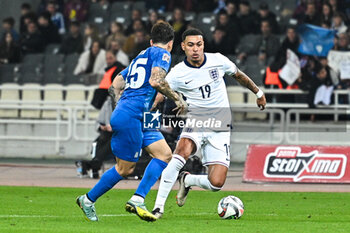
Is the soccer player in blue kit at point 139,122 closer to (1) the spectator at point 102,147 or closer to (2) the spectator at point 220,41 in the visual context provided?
(1) the spectator at point 102,147

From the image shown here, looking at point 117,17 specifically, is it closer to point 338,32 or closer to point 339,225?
point 338,32

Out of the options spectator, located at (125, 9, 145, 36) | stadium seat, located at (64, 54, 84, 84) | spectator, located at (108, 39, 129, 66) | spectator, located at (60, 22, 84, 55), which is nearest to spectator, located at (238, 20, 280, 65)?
spectator, located at (108, 39, 129, 66)

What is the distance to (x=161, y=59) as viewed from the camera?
10969 mm

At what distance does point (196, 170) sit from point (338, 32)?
6.18 m

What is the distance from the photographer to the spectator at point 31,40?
86.7 ft

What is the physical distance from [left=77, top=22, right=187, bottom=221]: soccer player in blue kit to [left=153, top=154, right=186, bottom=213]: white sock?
0.13m

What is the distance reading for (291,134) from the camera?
21438mm

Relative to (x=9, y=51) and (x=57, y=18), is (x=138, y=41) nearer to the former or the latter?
(x=9, y=51)

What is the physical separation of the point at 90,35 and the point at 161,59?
1476 cm

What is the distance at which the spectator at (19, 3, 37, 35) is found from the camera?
2683 cm

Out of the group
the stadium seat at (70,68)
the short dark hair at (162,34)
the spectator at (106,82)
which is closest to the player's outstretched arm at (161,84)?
the short dark hair at (162,34)

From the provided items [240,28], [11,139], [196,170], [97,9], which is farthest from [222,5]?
[196,170]

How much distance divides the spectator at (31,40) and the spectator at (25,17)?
0.85 ft

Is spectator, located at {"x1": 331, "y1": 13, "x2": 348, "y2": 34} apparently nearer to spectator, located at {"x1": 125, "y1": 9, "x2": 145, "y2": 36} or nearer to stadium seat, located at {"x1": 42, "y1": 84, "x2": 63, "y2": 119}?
spectator, located at {"x1": 125, "y1": 9, "x2": 145, "y2": 36}
